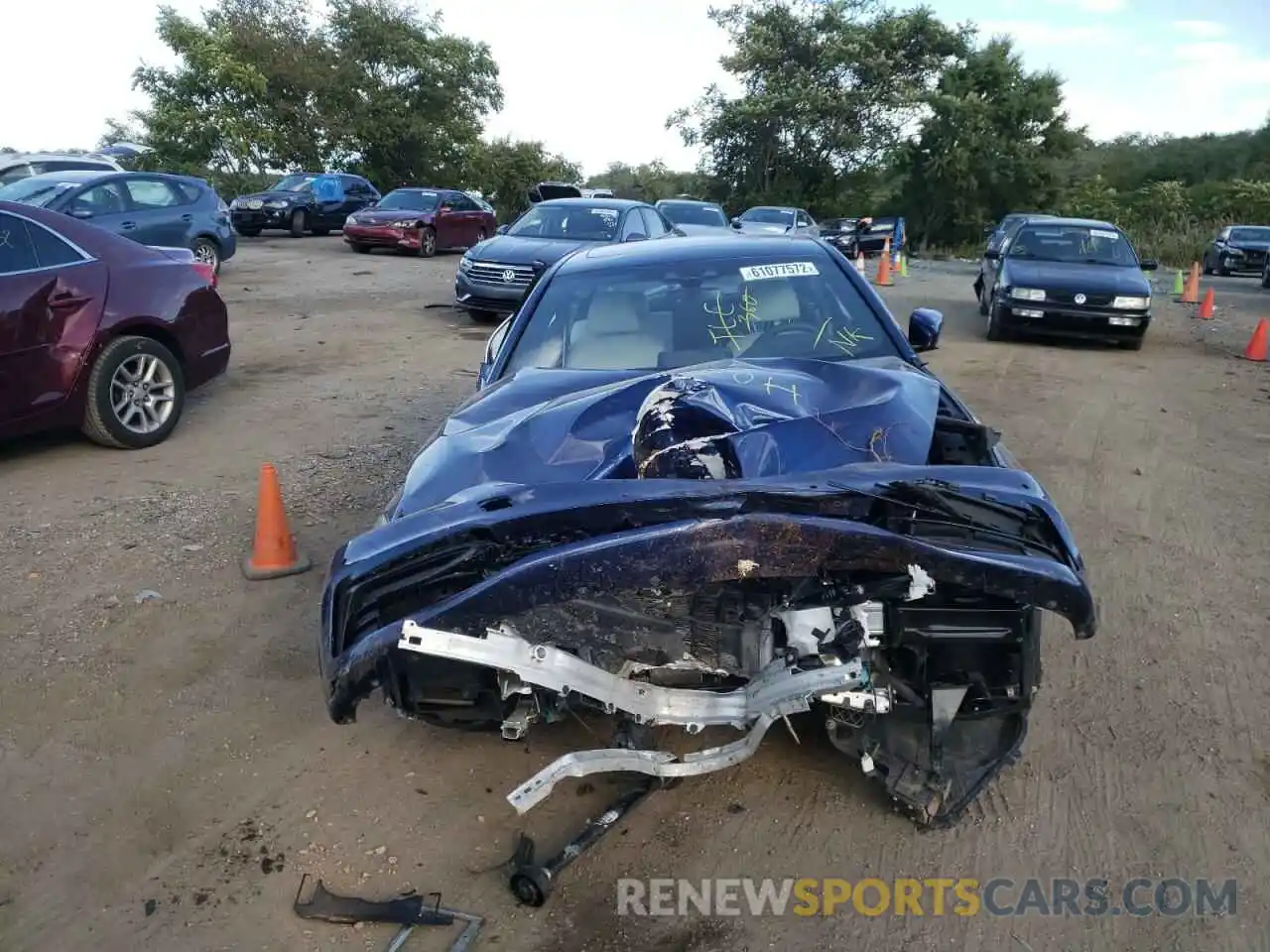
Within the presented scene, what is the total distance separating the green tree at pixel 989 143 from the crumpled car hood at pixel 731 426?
1499 inches

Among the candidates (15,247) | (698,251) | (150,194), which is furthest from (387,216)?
(698,251)

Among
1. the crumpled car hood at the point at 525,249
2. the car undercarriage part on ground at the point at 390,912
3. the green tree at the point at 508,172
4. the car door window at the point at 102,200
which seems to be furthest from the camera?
the green tree at the point at 508,172

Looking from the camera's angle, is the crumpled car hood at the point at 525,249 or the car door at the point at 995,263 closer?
the crumpled car hood at the point at 525,249

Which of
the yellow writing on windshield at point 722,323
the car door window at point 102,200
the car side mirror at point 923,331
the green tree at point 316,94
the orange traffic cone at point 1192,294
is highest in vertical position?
the green tree at point 316,94

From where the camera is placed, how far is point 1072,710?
3734 millimetres

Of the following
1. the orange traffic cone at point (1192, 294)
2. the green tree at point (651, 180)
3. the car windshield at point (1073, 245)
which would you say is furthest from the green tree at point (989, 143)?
the car windshield at point (1073, 245)

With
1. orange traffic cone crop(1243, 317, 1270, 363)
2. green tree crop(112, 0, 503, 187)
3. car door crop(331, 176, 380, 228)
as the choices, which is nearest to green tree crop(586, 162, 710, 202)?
green tree crop(112, 0, 503, 187)

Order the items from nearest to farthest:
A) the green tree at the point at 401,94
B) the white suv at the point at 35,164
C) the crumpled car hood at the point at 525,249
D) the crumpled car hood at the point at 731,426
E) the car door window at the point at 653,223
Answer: the crumpled car hood at the point at 731,426 → the crumpled car hood at the point at 525,249 → the car door window at the point at 653,223 → the white suv at the point at 35,164 → the green tree at the point at 401,94

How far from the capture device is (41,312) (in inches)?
252

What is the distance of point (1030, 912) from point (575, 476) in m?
1.74

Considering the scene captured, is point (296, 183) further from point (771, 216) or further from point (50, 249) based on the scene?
point (50, 249)

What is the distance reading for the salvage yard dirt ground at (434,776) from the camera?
275 cm

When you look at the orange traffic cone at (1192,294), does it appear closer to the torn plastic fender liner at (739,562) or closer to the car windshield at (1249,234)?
the car windshield at (1249,234)

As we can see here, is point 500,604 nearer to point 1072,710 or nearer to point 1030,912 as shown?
point 1030,912
